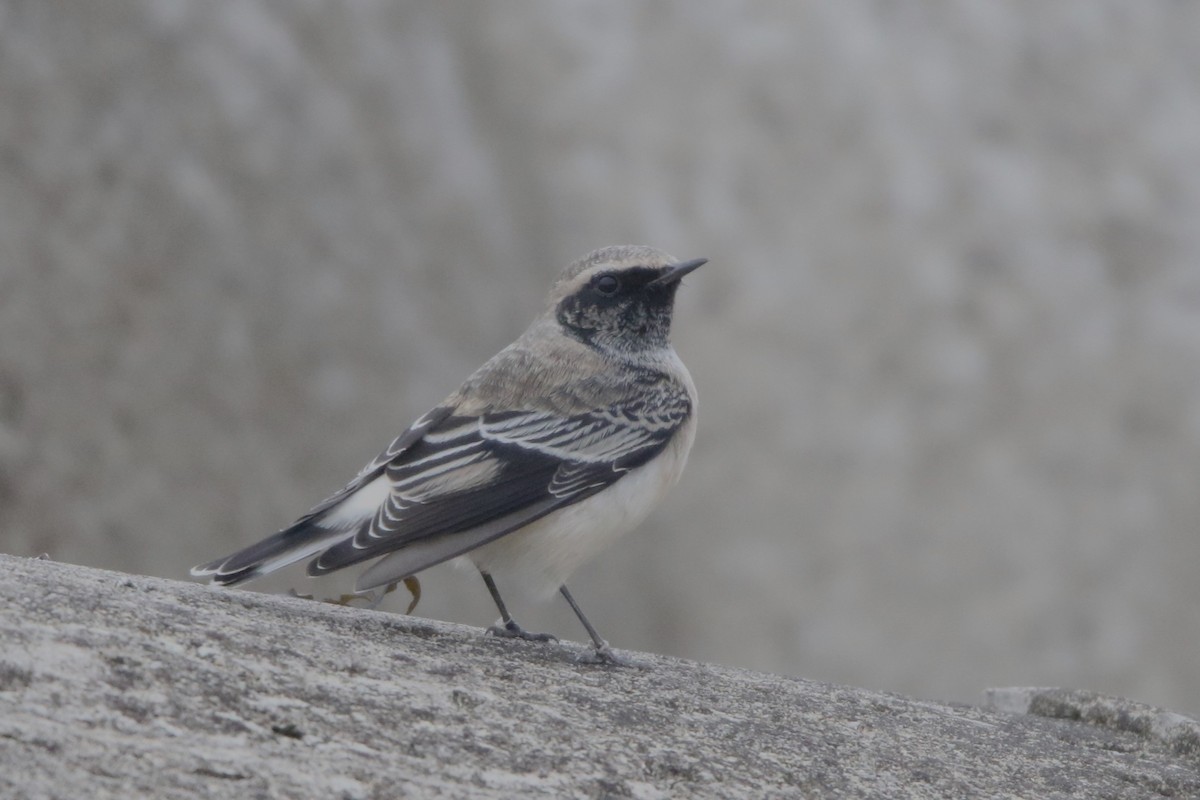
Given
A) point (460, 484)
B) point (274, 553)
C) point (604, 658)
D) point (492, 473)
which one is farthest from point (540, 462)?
point (274, 553)

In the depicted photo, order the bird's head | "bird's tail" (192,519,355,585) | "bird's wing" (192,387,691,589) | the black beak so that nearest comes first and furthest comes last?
"bird's tail" (192,519,355,585), "bird's wing" (192,387,691,589), the black beak, the bird's head

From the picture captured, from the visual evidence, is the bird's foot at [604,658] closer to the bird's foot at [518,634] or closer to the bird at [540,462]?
the bird at [540,462]

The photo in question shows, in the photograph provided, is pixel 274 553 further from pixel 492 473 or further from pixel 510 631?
pixel 510 631

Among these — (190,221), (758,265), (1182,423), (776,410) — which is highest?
(190,221)

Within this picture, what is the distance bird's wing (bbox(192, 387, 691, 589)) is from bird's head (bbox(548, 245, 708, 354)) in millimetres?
538

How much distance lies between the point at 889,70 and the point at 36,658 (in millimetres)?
12382

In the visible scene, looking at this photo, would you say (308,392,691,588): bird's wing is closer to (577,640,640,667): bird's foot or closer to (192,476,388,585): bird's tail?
(192,476,388,585): bird's tail

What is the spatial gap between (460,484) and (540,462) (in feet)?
1.17

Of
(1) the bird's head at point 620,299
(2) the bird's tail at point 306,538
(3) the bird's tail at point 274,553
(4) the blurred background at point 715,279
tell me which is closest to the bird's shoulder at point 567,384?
(1) the bird's head at point 620,299

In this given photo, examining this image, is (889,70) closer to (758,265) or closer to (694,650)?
(758,265)

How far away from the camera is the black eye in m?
6.36

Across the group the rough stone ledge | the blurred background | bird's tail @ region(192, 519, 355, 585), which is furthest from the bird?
the blurred background

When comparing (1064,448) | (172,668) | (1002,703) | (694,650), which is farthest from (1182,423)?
(172,668)

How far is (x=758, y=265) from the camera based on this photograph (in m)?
13.6
